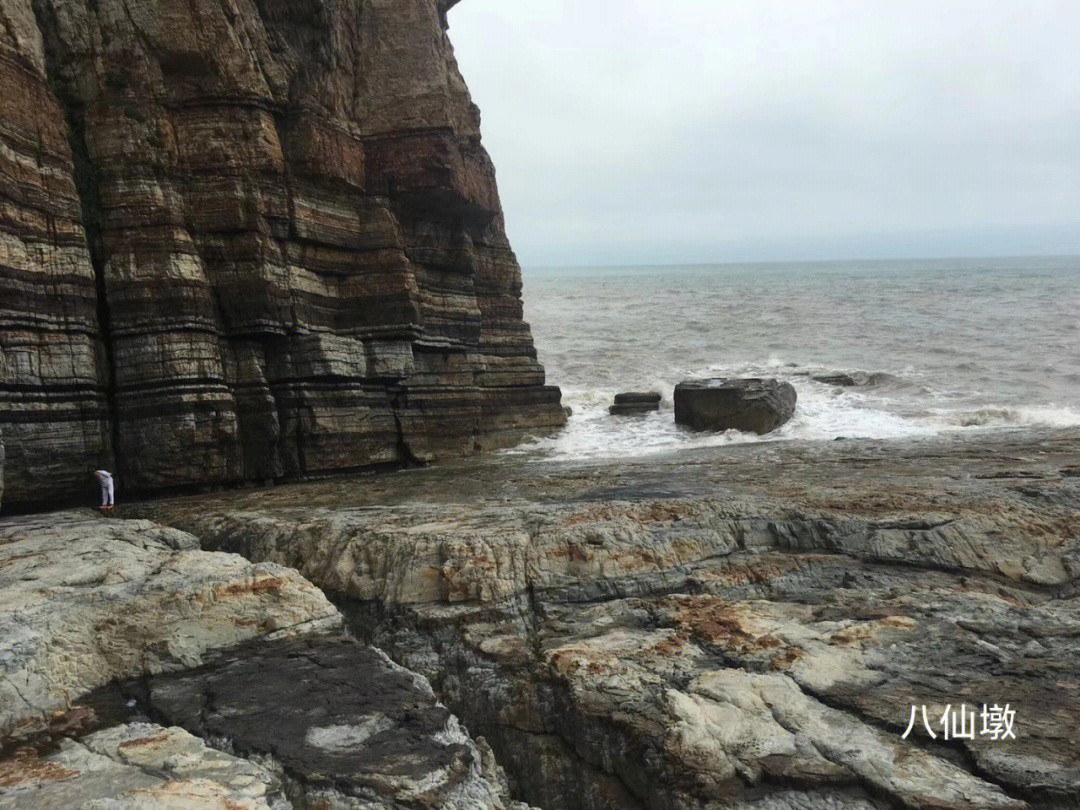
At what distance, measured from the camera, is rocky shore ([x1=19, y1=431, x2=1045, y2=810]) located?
4520mm

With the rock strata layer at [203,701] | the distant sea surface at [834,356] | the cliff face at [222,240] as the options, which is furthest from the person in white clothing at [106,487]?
the distant sea surface at [834,356]

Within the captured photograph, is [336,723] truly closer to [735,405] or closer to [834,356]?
[735,405]

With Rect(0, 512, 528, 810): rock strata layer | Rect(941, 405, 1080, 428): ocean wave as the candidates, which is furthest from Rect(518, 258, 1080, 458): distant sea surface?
Rect(0, 512, 528, 810): rock strata layer

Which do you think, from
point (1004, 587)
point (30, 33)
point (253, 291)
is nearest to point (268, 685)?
point (1004, 587)

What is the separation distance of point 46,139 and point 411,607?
8.97 metres

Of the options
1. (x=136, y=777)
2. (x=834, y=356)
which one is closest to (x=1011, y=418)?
(x=834, y=356)

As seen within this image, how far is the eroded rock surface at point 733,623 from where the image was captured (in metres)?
4.50

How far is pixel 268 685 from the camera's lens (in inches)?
218

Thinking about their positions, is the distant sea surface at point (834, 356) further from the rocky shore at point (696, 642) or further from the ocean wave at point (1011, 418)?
the rocky shore at point (696, 642)

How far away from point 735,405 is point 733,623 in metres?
12.2

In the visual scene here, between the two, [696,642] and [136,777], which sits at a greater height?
[136,777]

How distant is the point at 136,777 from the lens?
4242 millimetres

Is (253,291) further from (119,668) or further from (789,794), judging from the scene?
(789,794)

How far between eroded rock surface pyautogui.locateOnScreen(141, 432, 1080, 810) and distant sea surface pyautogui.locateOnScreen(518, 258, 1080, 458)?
7492mm
